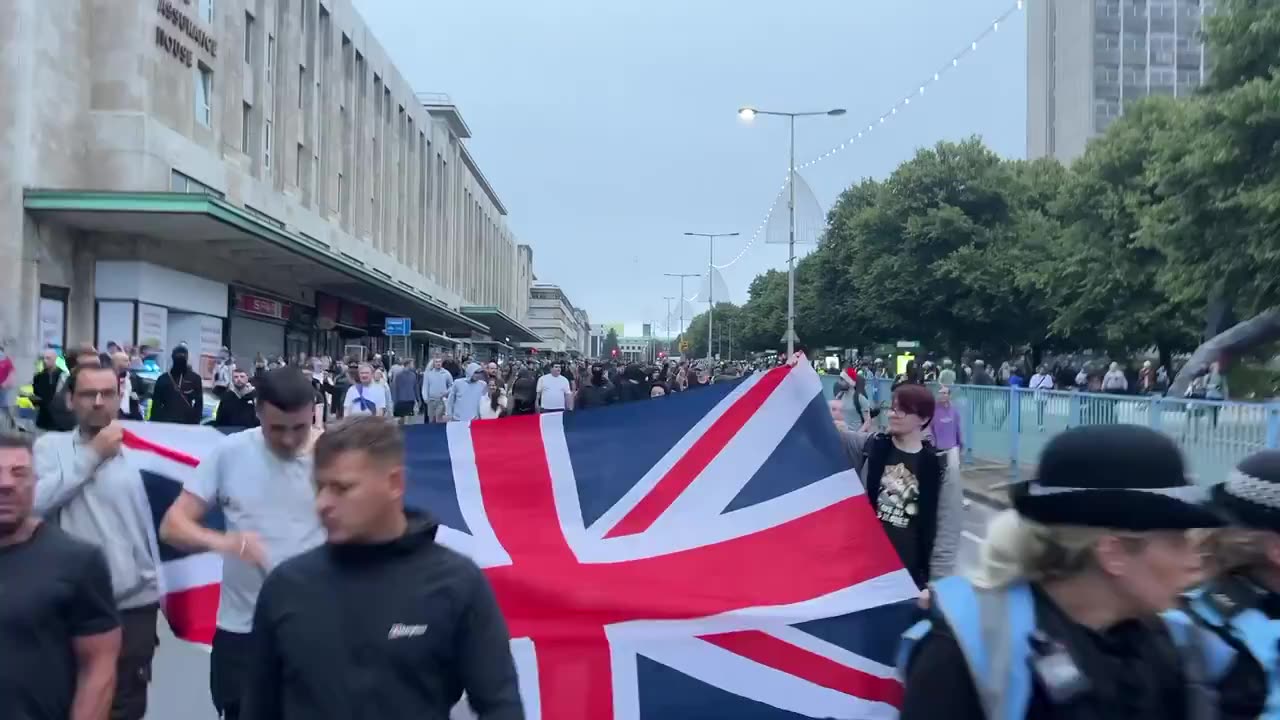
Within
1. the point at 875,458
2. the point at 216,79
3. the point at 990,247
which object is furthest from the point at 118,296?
the point at 990,247

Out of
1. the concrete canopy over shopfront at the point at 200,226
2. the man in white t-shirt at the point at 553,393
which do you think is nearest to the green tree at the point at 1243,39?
the man in white t-shirt at the point at 553,393

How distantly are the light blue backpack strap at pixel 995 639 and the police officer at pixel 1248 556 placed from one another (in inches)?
29.4

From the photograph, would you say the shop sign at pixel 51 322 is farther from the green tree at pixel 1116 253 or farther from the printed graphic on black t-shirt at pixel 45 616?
the green tree at pixel 1116 253

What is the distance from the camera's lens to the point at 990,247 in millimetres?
46531

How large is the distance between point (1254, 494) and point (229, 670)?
3078 millimetres

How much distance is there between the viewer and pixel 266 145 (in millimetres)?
37594

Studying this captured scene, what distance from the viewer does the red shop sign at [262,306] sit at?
115 ft

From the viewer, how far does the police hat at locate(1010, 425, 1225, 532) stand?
2.06m

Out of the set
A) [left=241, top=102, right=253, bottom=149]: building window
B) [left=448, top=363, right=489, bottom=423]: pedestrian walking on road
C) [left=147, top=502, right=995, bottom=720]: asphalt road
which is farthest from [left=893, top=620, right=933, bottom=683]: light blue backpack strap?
[left=241, top=102, right=253, bottom=149]: building window

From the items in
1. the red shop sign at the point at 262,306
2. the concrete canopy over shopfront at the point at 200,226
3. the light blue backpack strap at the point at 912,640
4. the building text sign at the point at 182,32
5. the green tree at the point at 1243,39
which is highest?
the building text sign at the point at 182,32

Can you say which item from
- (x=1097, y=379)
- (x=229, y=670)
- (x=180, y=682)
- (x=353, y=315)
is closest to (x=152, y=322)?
(x=180, y=682)

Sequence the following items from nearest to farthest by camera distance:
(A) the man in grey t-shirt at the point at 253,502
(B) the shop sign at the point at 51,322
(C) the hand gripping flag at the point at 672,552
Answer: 1. (A) the man in grey t-shirt at the point at 253,502
2. (C) the hand gripping flag at the point at 672,552
3. (B) the shop sign at the point at 51,322

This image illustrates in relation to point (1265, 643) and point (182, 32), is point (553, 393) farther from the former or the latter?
point (182, 32)

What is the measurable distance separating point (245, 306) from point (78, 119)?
32.2ft
